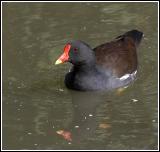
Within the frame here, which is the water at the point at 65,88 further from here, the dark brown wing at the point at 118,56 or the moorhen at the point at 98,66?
the dark brown wing at the point at 118,56

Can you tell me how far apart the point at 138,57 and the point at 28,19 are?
2823 millimetres

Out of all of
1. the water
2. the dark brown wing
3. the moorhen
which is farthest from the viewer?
the dark brown wing

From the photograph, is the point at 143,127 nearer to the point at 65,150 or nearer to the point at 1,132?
the point at 65,150

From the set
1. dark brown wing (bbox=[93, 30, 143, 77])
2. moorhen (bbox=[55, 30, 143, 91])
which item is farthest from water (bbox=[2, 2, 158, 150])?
dark brown wing (bbox=[93, 30, 143, 77])

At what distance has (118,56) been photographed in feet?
39.7

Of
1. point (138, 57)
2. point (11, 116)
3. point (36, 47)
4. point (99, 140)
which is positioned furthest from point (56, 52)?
point (99, 140)

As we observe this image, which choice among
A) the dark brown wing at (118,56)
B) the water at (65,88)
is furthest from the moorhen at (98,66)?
the water at (65,88)

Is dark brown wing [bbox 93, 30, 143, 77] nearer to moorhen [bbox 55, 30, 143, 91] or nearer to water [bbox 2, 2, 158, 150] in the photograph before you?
moorhen [bbox 55, 30, 143, 91]

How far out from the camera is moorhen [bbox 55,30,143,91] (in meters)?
11.5

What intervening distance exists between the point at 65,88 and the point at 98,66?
684 millimetres

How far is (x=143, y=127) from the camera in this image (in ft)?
33.6

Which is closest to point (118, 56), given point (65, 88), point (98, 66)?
point (98, 66)

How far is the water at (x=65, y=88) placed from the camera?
10045 mm

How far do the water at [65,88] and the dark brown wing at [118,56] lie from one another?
0.29 metres
